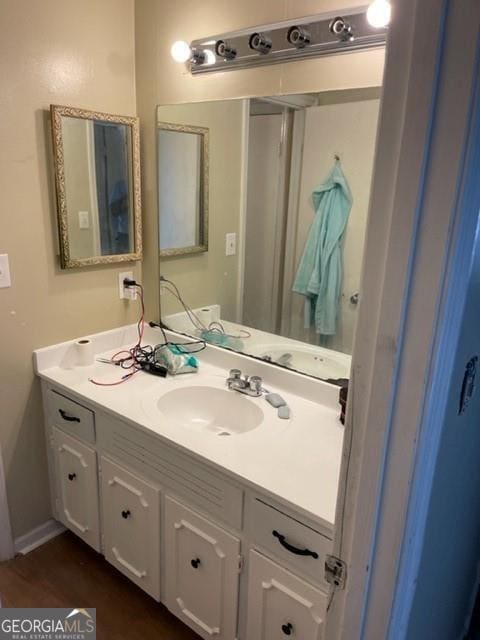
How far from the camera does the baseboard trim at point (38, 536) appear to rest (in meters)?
1.90

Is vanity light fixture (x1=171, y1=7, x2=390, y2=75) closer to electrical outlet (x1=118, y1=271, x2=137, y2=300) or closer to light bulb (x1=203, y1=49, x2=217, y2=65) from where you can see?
light bulb (x1=203, y1=49, x2=217, y2=65)

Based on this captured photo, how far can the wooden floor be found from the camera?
62.9 inches

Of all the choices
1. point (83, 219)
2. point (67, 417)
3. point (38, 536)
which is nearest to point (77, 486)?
point (67, 417)

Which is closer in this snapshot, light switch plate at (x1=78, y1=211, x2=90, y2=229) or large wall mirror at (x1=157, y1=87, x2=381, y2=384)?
large wall mirror at (x1=157, y1=87, x2=381, y2=384)

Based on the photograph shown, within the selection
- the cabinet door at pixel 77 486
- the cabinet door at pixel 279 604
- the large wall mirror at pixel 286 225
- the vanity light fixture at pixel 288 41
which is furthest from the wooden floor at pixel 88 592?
the vanity light fixture at pixel 288 41

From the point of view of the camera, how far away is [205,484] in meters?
1.31

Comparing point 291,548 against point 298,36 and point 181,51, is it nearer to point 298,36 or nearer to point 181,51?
point 298,36

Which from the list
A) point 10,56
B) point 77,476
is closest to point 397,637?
point 77,476

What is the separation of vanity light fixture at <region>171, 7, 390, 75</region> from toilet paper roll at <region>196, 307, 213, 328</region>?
36.5 inches

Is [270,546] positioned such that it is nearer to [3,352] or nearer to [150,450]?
[150,450]

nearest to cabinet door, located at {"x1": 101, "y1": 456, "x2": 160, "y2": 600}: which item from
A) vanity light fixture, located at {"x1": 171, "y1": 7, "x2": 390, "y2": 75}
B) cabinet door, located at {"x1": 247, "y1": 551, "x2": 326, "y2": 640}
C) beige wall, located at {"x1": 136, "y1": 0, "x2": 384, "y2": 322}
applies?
cabinet door, located at {"x1": 247, "y1": 551, "x2": 326, "y2": 640}

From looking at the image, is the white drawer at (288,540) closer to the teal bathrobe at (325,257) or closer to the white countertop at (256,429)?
the white countertop at (256,429)

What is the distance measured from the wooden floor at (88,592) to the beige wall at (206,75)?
3.67ft

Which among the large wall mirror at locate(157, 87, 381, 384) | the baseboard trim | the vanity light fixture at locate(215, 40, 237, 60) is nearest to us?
the large wall mirror at locate(157, 87, 381, 384)
